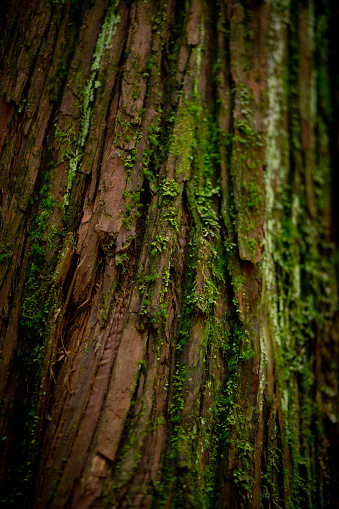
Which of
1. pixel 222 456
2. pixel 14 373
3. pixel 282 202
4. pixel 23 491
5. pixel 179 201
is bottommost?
pixel 23 491

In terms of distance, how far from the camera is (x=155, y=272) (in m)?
1.61

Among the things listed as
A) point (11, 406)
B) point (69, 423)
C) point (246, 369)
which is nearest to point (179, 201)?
point (246, 369)

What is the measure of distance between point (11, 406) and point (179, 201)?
4.14 ft

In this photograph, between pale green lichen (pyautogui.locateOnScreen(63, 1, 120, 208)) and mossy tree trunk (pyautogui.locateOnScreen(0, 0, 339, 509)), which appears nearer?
mossy tree trunk (pyautogui.locateOnScreen(0, 0, 339, 509))

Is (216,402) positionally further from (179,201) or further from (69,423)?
(179,201)

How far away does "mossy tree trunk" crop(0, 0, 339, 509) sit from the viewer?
1453 millimetres

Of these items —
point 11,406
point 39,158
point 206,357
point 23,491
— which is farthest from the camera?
point 39,158

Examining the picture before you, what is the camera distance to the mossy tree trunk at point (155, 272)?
1453mm

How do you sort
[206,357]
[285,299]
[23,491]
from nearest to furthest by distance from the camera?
[23,491]
[206,357]
[285,299]

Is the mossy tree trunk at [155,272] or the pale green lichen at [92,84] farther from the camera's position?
the pale green lichen at [92,84]

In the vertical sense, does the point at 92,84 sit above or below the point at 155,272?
above

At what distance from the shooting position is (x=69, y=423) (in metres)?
1.43

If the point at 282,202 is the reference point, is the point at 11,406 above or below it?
below

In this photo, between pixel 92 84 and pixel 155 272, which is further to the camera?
pixel 92 84
